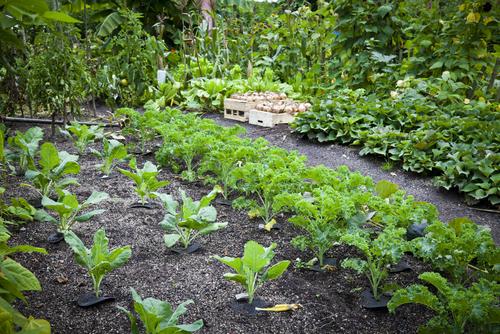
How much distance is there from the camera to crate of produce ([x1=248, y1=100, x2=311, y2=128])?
6129 mm

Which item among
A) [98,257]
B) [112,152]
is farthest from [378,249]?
[112,152]

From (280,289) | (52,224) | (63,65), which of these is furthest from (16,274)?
(63,65)

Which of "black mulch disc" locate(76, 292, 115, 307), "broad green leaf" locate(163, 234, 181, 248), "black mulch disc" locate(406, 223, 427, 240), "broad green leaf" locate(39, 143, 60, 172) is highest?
"broad green leaf" locate(39, 143, 60, 172)

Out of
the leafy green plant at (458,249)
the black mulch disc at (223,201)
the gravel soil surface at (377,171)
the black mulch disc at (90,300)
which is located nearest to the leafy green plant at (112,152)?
the black mulch disc at (223,201)

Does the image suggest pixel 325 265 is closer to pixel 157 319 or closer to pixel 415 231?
pixel 415 231

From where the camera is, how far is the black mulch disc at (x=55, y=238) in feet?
8.43

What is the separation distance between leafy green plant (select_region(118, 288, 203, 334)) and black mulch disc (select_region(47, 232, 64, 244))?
1.03 metres

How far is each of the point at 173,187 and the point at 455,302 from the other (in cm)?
234

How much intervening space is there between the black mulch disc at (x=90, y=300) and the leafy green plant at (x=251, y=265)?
0.51m

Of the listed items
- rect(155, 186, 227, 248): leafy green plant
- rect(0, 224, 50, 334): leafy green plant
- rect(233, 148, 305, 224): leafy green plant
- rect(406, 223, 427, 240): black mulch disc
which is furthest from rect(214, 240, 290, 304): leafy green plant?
rect(406, 223, 427, 240): black mulch disc

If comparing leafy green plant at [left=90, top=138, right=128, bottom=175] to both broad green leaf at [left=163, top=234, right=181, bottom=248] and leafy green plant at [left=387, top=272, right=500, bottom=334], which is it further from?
leafy green plant at [left=387, top=272, right=500, bottom=334]

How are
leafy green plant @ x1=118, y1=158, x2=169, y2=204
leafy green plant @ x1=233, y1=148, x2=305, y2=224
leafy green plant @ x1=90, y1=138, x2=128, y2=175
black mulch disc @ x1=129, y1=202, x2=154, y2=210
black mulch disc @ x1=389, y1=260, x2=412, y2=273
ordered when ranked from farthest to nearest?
leafy green plant @ x1=90, y1=138, x2=128, y2=175
black mulch disc @ x1=129, y1=202, x2=154, y2=210
leafy green plant @ x1=118, y1=158, x2=169, y2=204
leafy green plant @ x1=233, y1=148, x2=305, y2=224
black mulch disc @ x1=389, y1=260, x2=412, y2=273

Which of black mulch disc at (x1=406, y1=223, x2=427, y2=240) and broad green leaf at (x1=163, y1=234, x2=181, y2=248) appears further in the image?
black mulch disc at (x1=406, y1=223, x2=427, y2=240)

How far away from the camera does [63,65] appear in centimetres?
439
